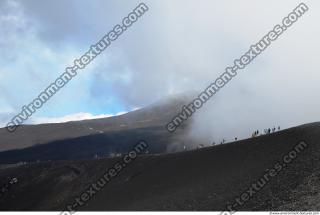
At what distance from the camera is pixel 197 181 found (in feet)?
168

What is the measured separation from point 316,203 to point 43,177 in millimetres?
54712

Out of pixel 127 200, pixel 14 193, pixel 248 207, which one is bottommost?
pixel 248 207

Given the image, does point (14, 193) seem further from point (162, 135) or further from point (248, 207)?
point (162, 135)

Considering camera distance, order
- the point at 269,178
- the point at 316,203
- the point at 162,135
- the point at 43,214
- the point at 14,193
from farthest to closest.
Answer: the point at 162,135 → the point at 14,193 → the point at 269,178 → the point at 316,203 → the point at 43,214

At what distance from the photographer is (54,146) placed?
18275 cm

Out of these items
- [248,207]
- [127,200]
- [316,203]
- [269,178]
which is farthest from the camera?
[127,200]

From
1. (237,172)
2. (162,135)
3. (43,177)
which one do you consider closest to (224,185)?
(237,172)

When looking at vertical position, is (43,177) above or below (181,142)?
below

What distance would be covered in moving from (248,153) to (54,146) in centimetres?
13651

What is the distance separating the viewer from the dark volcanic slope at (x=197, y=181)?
133 feet

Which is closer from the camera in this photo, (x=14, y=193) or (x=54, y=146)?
(x=14, y=193)

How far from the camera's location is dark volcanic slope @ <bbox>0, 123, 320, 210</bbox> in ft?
133

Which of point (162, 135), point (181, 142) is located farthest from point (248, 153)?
point (162, 135)

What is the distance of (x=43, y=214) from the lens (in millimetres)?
19250
